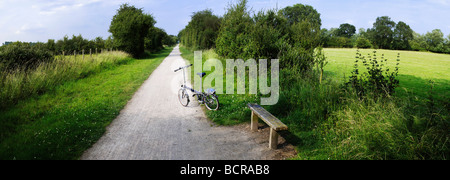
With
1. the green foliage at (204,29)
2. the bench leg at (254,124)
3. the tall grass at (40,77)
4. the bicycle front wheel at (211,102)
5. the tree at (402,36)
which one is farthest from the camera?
the tree at (402,36)

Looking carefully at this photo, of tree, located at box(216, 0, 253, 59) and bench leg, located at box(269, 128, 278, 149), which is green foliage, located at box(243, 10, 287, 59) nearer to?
tree, located at box(216, 0, 253, 59)

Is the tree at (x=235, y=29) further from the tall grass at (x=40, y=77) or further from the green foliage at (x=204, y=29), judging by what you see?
the green foliage at (x=204, y=29)

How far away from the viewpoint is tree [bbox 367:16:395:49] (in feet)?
146

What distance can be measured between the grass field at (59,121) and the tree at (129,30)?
1608cm

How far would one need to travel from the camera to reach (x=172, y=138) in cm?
520

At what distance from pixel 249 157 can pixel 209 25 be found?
28583 mm

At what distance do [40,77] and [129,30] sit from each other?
17325 mm

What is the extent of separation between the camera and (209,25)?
3088 centimetres

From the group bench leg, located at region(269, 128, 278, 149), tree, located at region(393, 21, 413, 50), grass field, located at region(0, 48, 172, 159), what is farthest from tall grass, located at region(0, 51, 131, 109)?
tree, located at region(393, 21, 413, 50)

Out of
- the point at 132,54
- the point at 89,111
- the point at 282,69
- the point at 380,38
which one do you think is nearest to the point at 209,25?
the point at 132,54

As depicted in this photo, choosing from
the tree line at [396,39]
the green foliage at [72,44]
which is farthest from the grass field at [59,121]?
the green foliage at [72,44]

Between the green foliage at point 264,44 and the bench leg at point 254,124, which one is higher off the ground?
the green foliage at point 264,44

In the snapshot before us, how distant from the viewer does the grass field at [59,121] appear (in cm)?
447
